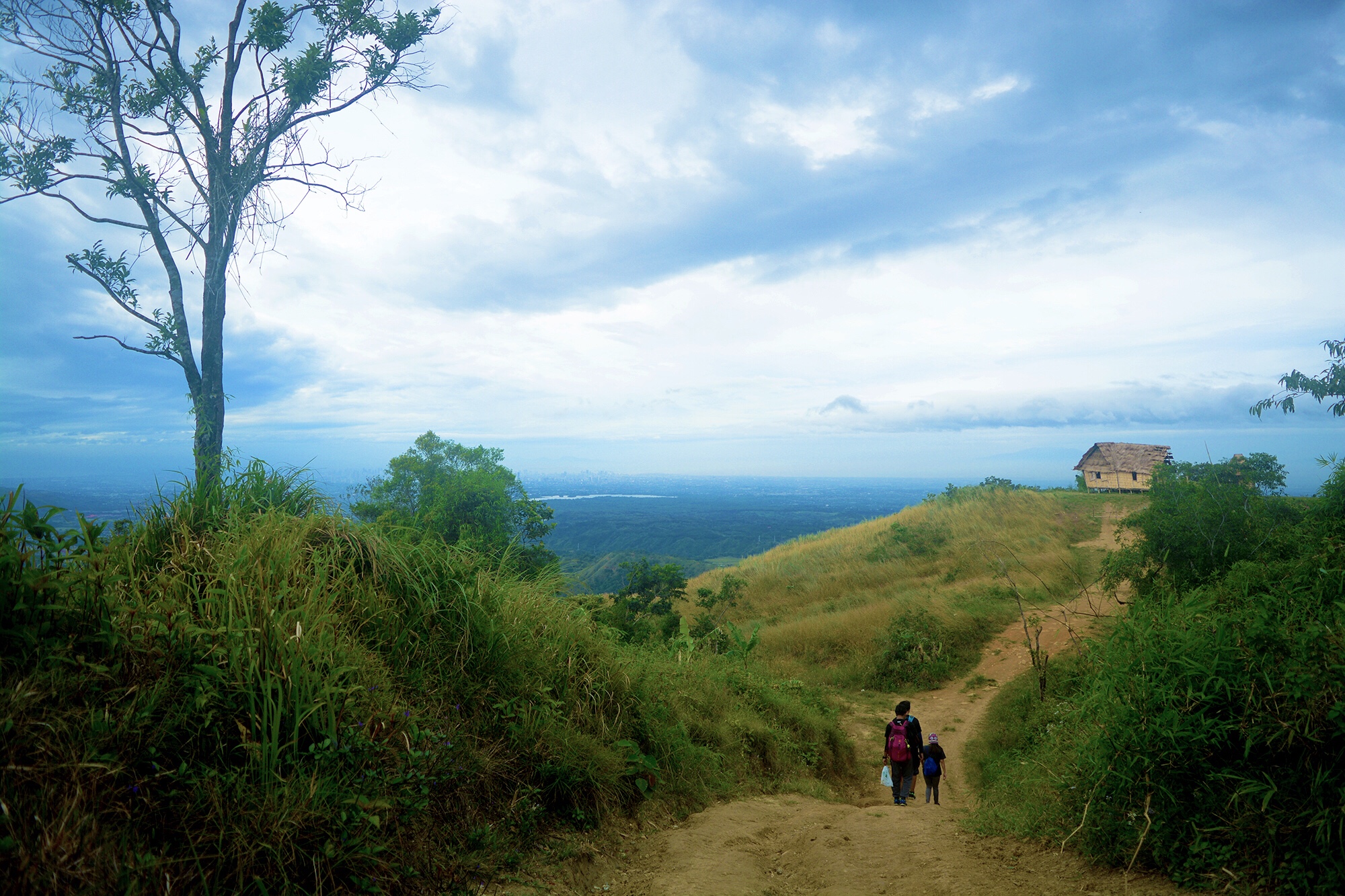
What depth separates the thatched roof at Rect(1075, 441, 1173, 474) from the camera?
46.9 m

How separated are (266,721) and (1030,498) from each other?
39.2 meters

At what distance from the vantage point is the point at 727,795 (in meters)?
6.23

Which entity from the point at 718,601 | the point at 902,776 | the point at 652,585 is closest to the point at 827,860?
the point at 902,776

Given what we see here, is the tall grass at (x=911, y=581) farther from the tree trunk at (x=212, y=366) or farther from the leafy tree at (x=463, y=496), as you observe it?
the tree trunk at (x=212, y=366)

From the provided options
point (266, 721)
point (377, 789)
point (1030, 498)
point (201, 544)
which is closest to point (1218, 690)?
point (377, 789)

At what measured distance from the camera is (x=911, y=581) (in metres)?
24.0

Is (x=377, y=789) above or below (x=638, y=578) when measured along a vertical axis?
above

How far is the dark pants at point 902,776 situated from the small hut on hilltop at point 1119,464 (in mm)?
45995

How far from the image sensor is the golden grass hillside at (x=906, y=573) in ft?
57.1

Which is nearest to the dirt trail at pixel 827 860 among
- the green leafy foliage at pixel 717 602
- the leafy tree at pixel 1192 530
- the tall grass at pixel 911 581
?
the tall grass at pixel 911 581

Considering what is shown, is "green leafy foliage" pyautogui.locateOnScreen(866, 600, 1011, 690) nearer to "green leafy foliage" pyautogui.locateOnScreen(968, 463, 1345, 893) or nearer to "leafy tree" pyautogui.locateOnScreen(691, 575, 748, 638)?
"leafy tree" pyautogui.locateOnScreen(691, 575, 748, 638)

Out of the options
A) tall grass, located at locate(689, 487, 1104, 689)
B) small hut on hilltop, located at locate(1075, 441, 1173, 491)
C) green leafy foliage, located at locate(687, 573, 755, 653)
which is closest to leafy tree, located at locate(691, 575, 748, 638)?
green leafy foliage, located at locate(687, 573, 755, 653)

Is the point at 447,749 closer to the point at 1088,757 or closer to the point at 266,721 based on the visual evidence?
the point at 266,721

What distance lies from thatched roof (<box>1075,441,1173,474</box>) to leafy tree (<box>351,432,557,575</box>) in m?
47.6
